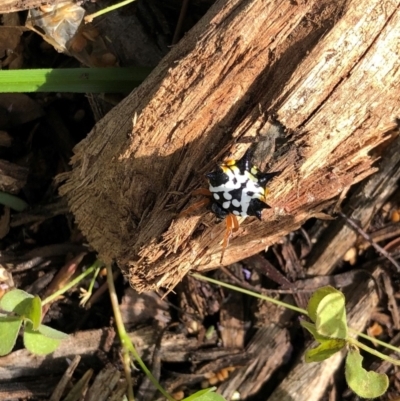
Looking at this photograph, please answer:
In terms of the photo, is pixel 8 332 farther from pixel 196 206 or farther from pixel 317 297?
pixel 317 297

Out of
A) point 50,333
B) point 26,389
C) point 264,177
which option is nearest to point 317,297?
point 264,177

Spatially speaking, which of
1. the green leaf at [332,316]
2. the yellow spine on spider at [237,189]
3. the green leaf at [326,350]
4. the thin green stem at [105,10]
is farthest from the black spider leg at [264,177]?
the thin green stem at [105,10]

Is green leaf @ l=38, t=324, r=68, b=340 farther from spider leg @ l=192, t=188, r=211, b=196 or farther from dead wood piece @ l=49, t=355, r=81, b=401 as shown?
spider leg @ l=192, t=188, r=211, b=196

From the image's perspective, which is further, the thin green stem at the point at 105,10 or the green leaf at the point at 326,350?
the thin green stem at the point at 105,10

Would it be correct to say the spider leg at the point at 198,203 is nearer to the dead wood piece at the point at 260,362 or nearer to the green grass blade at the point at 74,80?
the green grass blade at the point at 74,80

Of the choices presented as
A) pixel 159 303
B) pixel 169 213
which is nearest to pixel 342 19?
pixel 169 213

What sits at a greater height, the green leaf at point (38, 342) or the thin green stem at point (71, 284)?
the thin green stem at point (71, 284)
